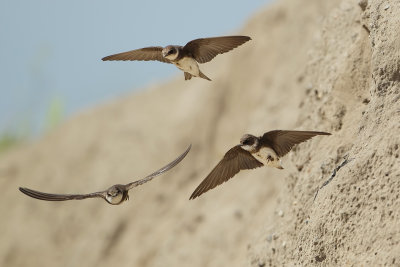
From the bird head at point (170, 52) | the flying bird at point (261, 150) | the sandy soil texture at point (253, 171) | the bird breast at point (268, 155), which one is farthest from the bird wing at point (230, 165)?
the bird head at point (170, 52)

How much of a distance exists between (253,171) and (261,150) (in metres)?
3.16

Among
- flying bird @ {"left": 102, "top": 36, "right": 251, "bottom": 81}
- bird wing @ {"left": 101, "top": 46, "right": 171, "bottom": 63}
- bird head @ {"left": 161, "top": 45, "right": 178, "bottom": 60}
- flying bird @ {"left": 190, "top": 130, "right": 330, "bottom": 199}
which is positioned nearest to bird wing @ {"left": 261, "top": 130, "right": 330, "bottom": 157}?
flying bird @ {"left": 190, "top": 130, "right": 330, "bottom": 199}

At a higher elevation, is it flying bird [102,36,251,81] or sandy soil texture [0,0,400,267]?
flying bird [102,36,251,81]

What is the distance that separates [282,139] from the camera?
152 inches

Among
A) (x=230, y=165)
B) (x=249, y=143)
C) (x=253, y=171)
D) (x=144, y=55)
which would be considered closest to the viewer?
(x=249, y=143)

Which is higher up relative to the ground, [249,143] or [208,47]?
[208,47]

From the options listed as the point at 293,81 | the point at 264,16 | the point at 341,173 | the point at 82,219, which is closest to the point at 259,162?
the point at 341,173

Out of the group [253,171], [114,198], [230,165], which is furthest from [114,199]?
[253,171]

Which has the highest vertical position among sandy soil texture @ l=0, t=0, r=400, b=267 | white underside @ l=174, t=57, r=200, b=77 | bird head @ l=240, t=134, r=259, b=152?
white underside @ l=174, t=57, r=200, b=77

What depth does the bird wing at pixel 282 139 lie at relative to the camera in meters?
3.83

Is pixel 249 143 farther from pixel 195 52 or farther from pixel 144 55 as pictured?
pixel 144 55

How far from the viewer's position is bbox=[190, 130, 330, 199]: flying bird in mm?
3824

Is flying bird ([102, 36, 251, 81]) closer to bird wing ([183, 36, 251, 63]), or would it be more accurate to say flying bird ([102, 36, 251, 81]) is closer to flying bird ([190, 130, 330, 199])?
bird wing ([183, 36, 251, 63])

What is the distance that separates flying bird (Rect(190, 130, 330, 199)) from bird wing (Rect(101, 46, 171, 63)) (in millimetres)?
587
